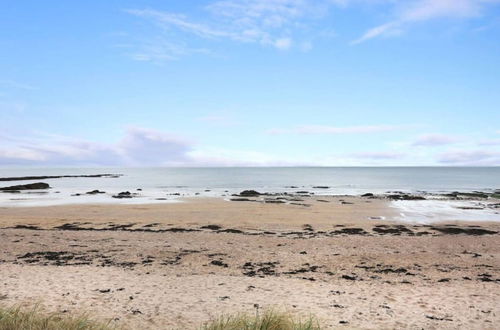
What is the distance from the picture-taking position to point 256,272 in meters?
13.3

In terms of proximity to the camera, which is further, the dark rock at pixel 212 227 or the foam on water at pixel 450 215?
the foam on water at pixel 450 215

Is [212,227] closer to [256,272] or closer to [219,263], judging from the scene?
[219,263]

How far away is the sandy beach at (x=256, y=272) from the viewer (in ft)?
30.9

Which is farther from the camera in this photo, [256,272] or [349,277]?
[256,272]

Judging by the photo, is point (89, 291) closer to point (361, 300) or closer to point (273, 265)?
point (273, 265)

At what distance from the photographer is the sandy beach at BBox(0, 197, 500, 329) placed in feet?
30.9

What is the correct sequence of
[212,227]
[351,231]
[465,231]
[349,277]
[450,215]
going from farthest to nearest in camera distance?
1. [450,215]
2. [212,227]
3. [465,231]
4. [351,231]
5. [349,277]

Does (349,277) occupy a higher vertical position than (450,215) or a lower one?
lower

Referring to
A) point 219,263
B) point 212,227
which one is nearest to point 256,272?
point 219,263

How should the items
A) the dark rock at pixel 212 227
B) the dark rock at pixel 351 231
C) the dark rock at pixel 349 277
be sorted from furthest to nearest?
the dark rock at pixel 212 227 < the dark rock at pixel 351 231 < the dark rock at pixel 349 277

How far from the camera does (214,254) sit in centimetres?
1593

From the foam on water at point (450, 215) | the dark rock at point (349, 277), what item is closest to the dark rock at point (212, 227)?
the dark rock at point (349, 277)

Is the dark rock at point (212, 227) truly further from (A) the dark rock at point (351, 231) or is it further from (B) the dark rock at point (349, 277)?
(B) the dark rock at point (349, 277)

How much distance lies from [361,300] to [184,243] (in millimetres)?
9911
